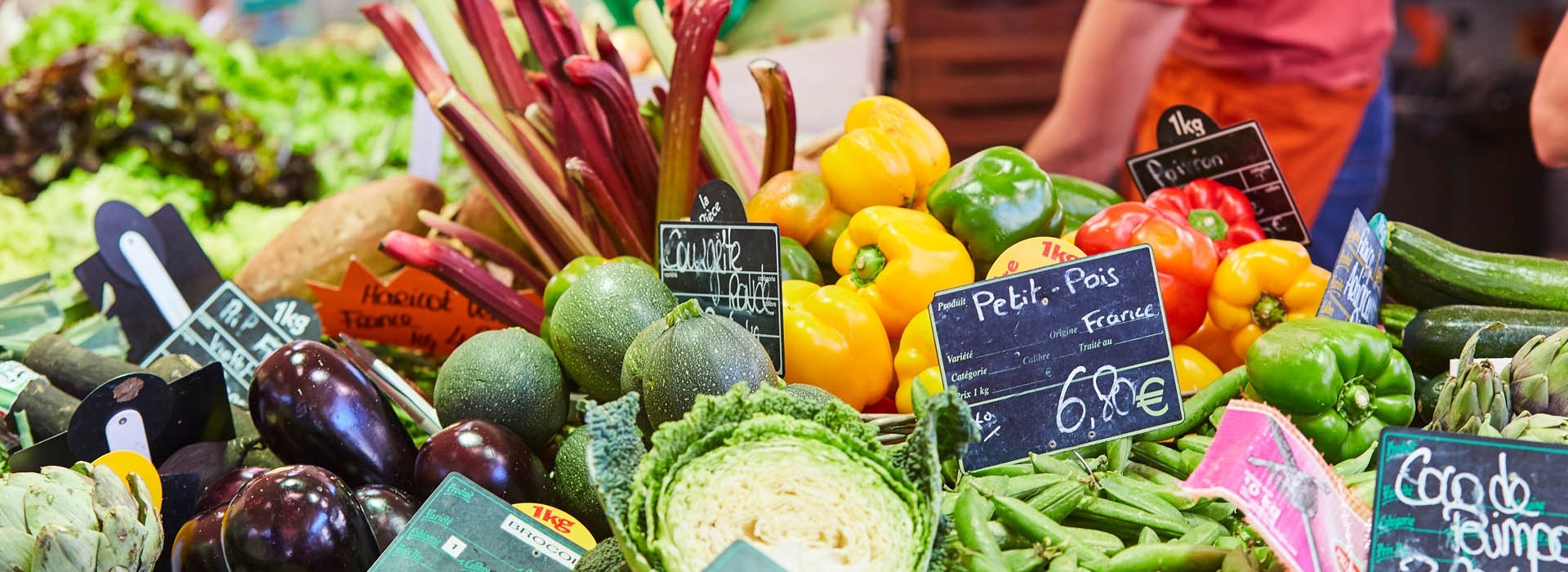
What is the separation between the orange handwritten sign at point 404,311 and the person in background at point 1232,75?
Answer: 1.84m

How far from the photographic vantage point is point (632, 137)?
8.09 feet

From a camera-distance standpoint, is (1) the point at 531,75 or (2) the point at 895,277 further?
(1) the point at 531,75

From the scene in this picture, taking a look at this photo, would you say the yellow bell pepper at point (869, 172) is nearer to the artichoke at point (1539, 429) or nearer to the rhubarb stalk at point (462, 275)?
the rhubarb stalk at point (462, 275)

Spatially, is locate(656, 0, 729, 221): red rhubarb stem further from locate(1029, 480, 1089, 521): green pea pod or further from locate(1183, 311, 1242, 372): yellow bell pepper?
locate(1029, 480, 1089, 521): green pea pod

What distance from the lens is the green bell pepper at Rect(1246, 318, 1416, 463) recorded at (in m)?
1.65

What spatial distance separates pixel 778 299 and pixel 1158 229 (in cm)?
68

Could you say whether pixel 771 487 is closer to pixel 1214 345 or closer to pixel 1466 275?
pixel 1214 345

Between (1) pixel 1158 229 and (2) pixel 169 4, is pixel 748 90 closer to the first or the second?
(1) pixel 1158 229

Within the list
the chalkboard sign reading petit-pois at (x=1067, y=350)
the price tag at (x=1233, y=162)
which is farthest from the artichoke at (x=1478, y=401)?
the price tag at (x=1233, y=162)

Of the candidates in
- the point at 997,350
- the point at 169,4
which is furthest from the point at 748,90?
the point at 169,4

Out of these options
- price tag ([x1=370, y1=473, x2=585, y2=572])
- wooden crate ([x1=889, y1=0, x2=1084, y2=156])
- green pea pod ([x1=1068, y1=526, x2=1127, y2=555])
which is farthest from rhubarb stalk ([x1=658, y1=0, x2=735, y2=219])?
wooden crate ([x1=889, y1=0, x2=1084, y2=156])

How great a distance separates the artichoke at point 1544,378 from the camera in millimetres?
1453

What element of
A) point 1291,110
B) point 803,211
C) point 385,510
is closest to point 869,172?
point 803,211

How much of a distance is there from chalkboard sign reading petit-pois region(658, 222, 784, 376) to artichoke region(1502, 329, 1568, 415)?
3.38 ft
